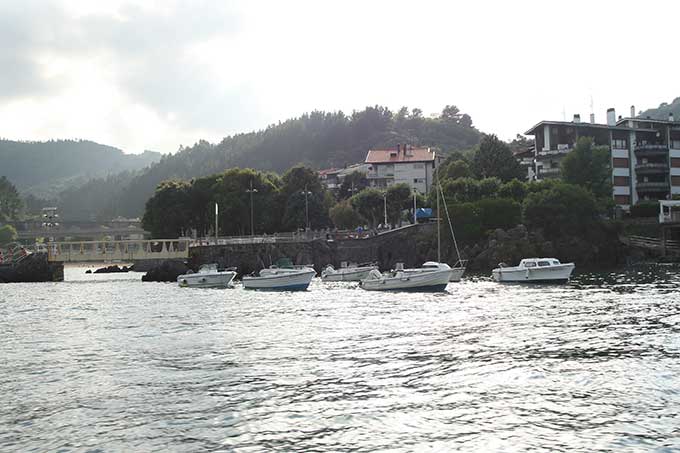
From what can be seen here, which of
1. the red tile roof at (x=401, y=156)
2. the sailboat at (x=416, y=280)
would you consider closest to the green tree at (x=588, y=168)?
the sailboat at (x=416, y=280)

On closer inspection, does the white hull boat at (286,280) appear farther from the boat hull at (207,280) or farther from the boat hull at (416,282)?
the boat hull at (207,280)

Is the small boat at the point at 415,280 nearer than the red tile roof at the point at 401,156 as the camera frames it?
Yes

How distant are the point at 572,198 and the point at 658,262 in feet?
45.2

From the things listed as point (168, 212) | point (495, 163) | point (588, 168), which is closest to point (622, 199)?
point (588, 168)

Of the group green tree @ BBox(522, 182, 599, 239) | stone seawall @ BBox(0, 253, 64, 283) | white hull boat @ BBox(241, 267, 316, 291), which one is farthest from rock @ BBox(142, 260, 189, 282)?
green tree @ BBox(522, 182, 599, 239)

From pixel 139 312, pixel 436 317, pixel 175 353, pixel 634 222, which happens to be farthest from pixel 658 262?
pixel 175 353

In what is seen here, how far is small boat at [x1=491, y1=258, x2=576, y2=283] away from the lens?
211ft

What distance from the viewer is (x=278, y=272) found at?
7094 cm

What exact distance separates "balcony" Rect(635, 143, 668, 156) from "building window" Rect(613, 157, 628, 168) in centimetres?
230

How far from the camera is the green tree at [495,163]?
132 metres

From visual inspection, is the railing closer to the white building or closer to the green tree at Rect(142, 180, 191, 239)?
the white building

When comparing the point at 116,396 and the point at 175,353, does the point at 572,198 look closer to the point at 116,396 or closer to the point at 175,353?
the point at 175,353

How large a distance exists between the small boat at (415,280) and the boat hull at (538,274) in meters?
9.93

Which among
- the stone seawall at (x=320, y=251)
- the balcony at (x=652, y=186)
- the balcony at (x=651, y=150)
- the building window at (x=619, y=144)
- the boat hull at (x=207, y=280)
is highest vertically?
the building window at (x=619, y=144)
